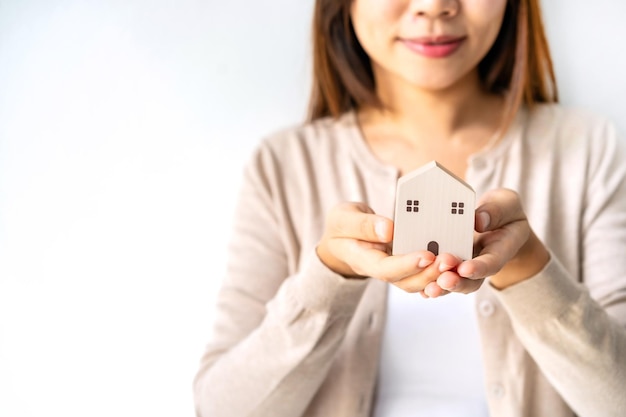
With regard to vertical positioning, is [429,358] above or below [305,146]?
below

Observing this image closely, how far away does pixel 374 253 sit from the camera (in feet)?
2.90

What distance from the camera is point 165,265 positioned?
1479mm

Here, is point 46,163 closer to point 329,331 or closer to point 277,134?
point 277,134

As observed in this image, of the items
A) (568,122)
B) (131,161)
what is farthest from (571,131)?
(131,161)

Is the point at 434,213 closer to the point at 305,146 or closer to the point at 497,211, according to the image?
the point at 497,211

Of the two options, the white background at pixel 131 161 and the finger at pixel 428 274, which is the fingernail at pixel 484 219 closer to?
the finger at pixel 428 274

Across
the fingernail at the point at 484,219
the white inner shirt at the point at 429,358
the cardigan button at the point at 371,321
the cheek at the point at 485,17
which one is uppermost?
the cheek at the point at 485,17

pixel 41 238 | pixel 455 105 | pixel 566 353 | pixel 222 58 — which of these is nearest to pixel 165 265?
pixel 41 238

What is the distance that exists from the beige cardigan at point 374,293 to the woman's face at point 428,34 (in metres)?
0.16

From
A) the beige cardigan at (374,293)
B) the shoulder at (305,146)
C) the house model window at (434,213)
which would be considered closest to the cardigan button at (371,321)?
the beige cardigan at (374,293)

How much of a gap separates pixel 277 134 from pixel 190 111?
19 cm

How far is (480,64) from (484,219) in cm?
61

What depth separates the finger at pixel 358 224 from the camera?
862mm

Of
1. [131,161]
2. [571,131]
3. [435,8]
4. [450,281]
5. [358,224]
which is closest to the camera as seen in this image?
[450,281]
